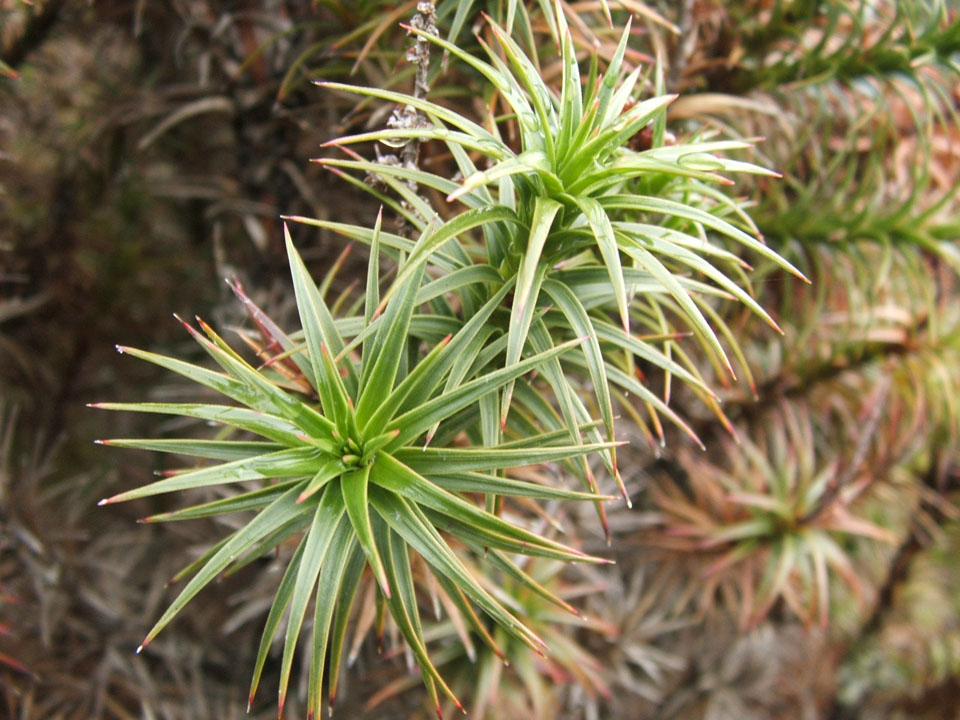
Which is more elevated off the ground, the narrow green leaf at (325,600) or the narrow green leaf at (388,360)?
the narrow green leaf at (388,360)

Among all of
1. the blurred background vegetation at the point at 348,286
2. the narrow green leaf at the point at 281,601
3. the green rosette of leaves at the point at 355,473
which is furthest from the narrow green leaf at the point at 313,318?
the blurred background vegetation at the point at 348,286

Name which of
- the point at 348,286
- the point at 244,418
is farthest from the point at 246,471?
the point at 348,286

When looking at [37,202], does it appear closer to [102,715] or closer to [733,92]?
[102,715]

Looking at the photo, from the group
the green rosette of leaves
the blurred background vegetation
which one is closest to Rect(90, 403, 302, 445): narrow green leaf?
the green rosette of leaves

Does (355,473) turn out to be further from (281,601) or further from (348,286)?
(348,286)

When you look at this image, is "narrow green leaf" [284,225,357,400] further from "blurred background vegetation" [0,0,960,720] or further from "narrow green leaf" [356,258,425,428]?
"blurred background vegetation" [0,0,960,720]

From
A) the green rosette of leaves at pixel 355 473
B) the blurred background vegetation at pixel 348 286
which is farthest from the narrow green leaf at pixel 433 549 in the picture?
the blurred background vegetation at pixel 348 286

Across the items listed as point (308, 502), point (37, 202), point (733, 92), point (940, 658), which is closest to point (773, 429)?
point (733, 92)

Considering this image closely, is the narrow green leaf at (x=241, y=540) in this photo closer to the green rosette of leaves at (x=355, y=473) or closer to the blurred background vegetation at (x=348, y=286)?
the green rosette of leaves at (x=355, y=473)

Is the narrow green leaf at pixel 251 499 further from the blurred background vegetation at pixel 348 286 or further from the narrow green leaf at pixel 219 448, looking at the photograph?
the blurred background vegetation at pixel 348 286

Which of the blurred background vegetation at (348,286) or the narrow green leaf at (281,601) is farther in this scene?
the blurred background vegetation at (348,286)
